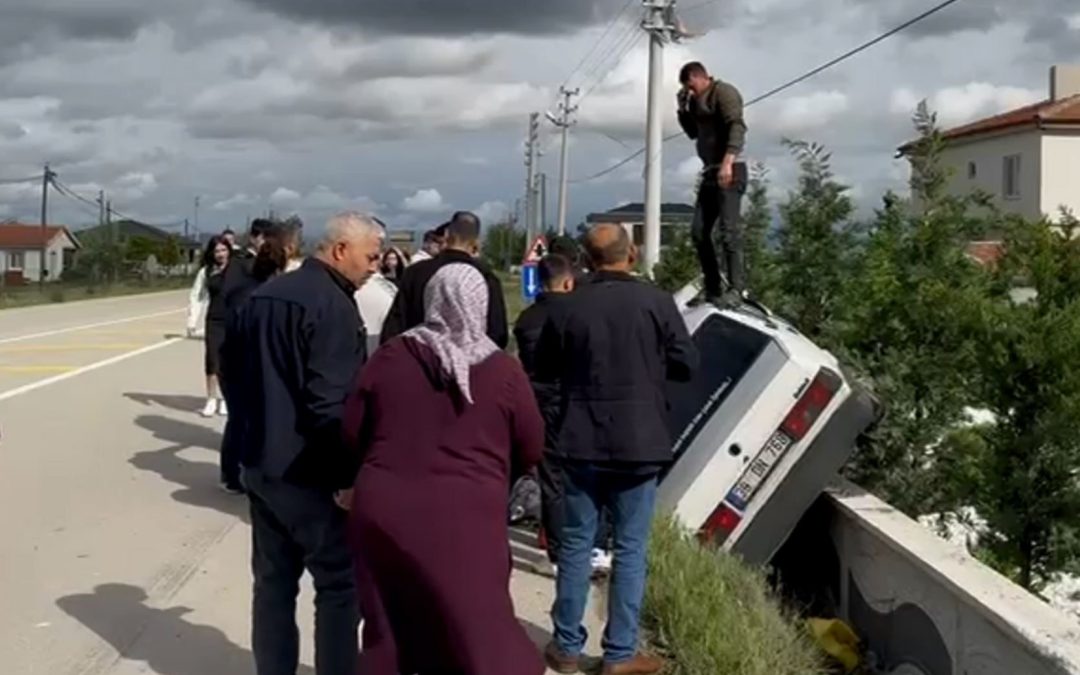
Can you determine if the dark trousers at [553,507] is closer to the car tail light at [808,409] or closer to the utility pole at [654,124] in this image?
the car tail light at [808,409]

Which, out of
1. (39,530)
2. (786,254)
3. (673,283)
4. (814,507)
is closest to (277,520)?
(814,507)

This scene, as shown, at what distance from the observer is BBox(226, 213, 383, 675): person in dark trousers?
4.91m

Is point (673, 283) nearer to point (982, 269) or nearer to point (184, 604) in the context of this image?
point (982, 269)

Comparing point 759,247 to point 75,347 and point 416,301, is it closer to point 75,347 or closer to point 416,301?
point 416,301

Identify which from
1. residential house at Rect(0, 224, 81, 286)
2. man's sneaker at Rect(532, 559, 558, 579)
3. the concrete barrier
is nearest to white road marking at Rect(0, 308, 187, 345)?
man's sneaker at Rect(532, 559, 558, 579)

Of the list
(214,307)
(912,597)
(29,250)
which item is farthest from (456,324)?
(29,250)

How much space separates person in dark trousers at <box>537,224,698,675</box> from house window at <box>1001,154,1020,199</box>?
150 feet

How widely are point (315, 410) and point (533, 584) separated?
2858 millimetres

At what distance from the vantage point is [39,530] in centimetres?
867

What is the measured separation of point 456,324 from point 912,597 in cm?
276

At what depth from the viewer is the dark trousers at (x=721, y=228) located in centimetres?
902

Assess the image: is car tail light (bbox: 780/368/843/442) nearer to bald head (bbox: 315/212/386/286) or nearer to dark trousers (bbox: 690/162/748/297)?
dark trousers (bbox: 690/162/748/297)

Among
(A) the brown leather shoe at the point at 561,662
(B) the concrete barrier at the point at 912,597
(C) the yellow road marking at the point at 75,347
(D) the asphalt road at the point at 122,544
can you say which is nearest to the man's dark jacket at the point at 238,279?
(D) the asphalt road at the point at 122,544

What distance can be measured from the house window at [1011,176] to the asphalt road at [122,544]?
38272 mm
